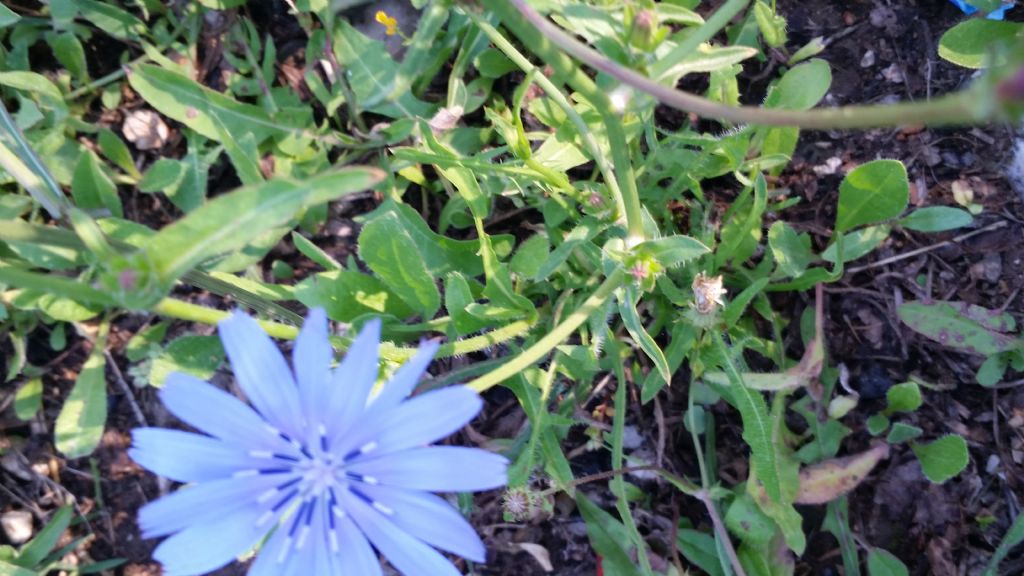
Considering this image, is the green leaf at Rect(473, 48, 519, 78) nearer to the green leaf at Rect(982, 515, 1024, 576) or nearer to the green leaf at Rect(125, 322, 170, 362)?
the green leaf at Rect(125, 322, 170, 362)

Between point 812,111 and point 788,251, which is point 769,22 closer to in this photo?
point 788,251

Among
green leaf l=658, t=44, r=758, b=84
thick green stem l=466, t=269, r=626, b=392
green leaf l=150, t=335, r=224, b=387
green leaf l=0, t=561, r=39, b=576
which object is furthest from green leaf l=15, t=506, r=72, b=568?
green leaf l=658, t=44, r=758, b=84

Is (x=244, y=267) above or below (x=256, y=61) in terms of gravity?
below

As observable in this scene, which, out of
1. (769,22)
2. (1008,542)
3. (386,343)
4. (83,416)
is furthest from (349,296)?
(1008,542)

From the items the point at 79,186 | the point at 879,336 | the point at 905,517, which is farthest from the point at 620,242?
the point at 79,186

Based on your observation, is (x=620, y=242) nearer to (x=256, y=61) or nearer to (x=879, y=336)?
(x=879, y=336)

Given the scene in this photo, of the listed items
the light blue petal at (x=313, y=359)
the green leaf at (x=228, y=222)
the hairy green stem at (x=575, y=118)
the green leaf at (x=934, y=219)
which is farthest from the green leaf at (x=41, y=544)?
the green leaf at (x=934, y=219)
